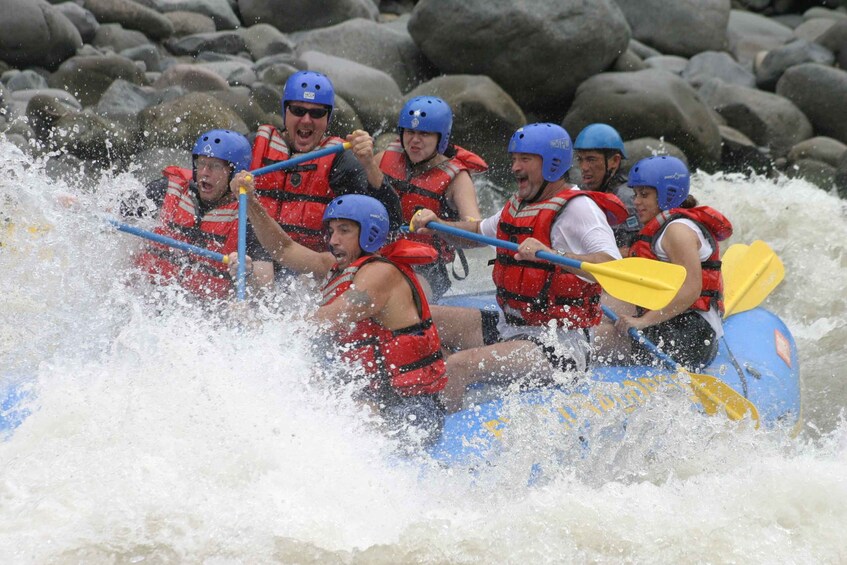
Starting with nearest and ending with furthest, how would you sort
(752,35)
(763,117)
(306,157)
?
(306,157), (763,117), (752,35)

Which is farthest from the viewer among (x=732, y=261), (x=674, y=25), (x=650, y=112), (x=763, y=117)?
(x=674, y=25)

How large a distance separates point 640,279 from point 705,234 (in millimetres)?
868

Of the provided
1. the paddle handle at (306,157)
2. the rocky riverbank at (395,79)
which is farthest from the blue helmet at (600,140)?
the rocky riverbank at (395,79)

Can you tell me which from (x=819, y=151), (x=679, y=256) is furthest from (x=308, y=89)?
(x=819, y=151)

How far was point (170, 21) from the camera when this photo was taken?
1234 centimetres

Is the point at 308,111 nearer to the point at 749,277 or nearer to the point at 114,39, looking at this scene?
the point at 749,277

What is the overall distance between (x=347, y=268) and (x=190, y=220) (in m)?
1.08

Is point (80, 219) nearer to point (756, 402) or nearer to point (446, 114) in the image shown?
point (446, 114)

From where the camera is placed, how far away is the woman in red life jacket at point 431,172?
17.3 feet

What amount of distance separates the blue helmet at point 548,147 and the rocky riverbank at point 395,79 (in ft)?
14.9

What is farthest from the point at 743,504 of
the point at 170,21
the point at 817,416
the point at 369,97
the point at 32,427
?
the point at 170,21

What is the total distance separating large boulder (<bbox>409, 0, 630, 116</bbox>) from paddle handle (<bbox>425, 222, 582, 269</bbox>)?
22.7 feet

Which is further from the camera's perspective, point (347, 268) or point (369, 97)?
point (369, 97)

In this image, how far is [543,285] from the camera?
4.75m
